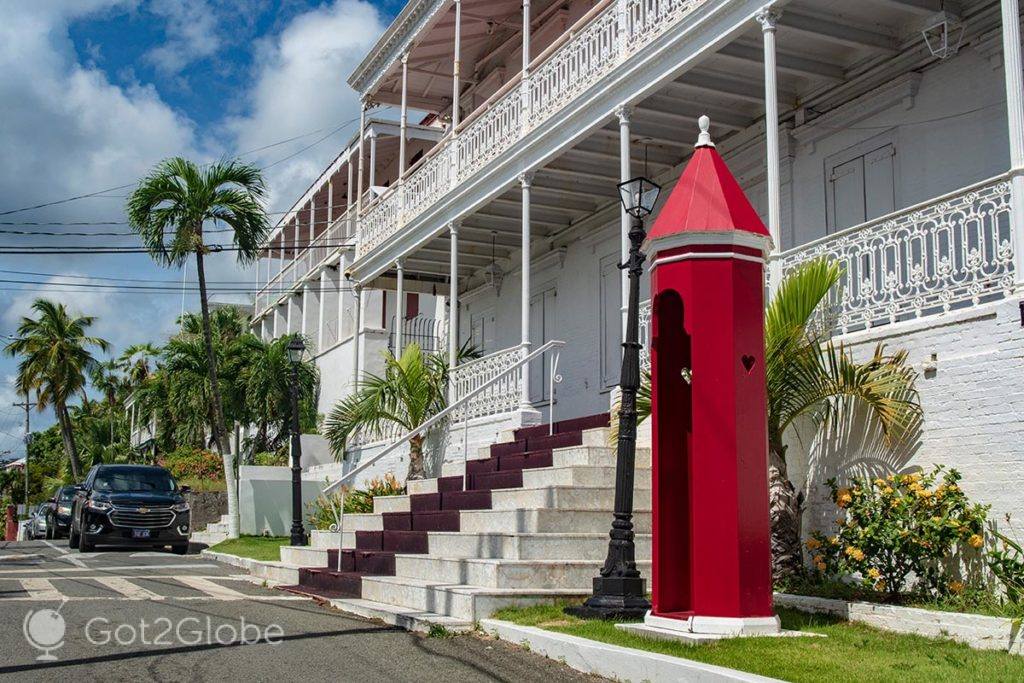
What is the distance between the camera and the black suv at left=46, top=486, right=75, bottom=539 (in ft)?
97.6

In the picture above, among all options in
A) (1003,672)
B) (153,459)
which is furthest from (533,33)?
(153,459)

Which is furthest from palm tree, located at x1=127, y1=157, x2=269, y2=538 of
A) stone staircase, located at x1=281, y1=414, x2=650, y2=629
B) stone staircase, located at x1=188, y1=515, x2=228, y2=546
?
stone staircase, located at x1=281, y1=414, x2=650, y2=629

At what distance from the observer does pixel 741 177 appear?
15523 mm

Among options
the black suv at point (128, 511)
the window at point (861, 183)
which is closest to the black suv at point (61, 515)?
the black suv at point (128, 511)

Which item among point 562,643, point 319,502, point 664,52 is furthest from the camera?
point 319,502

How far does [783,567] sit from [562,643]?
8.48ft

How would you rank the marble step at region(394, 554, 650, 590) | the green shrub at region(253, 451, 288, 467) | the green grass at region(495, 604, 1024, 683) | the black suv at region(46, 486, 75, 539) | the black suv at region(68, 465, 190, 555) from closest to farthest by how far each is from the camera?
1. the green grass at region(495, 604, 1024, 683)
2. the marble step at region(394, 554, 650, 590)
3. the black suv at region(68, 465, 190, 555)
4. the black suv at region(46, 486, 75, 539)
5. the green shrub at region(253, 451, 288, 467)

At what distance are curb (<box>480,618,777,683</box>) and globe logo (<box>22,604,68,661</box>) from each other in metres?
3.49

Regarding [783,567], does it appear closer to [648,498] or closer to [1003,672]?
[648,498]

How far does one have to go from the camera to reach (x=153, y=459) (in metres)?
39.8

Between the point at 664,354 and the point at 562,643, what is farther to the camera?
the point at 664,354

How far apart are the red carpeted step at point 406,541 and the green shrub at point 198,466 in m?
23.0

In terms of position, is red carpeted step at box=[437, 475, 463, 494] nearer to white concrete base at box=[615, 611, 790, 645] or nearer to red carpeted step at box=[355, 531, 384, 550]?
red carpeted step at box=[355, 531, 384, 550]

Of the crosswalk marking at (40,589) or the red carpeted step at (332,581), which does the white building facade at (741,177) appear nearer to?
the red carpeted step at (332,581)
